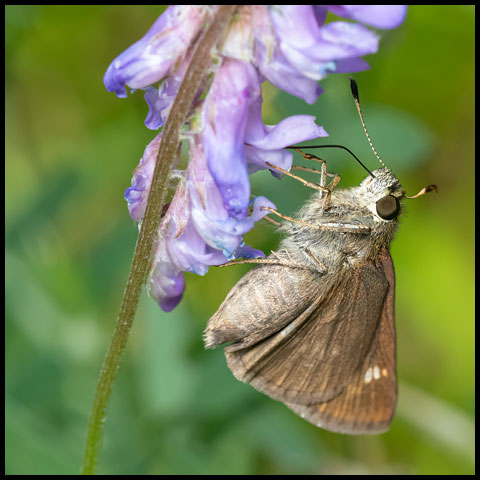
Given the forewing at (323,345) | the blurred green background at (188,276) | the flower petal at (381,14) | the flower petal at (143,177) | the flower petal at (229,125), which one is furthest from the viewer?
the blurred green background at (188,276)

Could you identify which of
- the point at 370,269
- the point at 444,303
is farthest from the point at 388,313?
the point at 444,303

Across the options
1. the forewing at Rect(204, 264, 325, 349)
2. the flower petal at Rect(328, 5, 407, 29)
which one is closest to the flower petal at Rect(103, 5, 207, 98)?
the flower petal at Rect(328, 5, 407, 29)

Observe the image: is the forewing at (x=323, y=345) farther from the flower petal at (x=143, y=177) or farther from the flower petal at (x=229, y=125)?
the flower petal at (x=229, y=125)

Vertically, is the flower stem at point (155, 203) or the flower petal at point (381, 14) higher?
the flower petal at point (381, 14)

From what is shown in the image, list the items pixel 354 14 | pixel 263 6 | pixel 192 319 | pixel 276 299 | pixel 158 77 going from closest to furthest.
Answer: pixel 354 14, pixel 263 6, pixel 158 77, pixel 276 299, pixel 192 319

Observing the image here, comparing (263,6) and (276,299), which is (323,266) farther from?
(263,6)

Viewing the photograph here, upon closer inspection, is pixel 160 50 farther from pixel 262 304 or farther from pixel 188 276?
pixel 188 276

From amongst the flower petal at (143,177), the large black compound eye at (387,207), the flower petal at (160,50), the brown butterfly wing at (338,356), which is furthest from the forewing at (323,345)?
the flower petal at (160,50)

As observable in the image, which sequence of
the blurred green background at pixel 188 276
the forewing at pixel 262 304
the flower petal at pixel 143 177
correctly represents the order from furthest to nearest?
1. the blurred green background at pixel 188 276
2. the forewing at pixel 262 304
3. the flower petal at pixel 143 177
